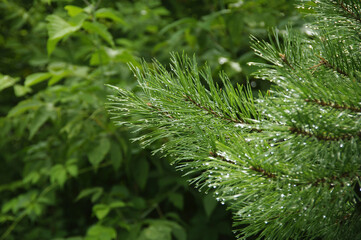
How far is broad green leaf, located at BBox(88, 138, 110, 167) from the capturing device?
5.69 ft

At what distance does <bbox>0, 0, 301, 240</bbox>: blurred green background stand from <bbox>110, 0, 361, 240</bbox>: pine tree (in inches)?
31.3

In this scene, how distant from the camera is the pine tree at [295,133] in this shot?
568mm

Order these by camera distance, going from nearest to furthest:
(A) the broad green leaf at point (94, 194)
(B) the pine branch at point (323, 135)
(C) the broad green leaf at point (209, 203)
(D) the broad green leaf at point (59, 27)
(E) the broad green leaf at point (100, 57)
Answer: (B) the pine branch at point (323, 135), (D) the broad green leaf at point (59, 27), (C) the broad green leaf at point (209, 203), (E) the broad green leaf at point (100, 57), (A) the broad green leaf at point (94, 194)

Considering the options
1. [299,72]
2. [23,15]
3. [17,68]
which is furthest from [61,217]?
[299,72]

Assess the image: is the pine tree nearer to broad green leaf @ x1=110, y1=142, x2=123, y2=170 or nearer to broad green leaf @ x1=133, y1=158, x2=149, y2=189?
broad green leaf @ x1=110, y1=142, x2=123, y2=170

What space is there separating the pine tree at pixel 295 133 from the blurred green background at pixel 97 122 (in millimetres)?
794

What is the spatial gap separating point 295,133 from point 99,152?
1345 millimetres

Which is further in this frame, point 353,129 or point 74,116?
point 74,116

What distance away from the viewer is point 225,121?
72 centimetres

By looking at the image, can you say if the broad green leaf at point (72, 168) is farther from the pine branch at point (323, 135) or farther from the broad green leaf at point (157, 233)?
the pine branch at point (323, 135)

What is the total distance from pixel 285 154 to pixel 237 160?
0.27ft

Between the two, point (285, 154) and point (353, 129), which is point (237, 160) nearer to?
point (285, 154)

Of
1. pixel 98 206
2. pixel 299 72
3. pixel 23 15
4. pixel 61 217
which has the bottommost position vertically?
pixel 61 217

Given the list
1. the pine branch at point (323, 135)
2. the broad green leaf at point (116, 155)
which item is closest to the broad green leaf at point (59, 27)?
the broad green leaf at point (116, 155)
